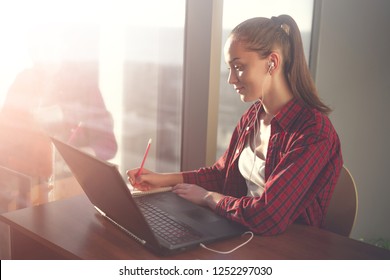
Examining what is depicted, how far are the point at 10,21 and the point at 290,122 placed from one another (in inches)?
36.3

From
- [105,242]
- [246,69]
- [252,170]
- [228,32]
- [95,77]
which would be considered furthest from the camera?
[228,32]

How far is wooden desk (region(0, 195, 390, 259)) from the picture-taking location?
1.07 meters

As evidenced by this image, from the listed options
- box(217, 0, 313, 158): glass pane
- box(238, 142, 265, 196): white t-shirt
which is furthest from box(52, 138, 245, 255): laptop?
box(217, 0, 313, 158): glass pane

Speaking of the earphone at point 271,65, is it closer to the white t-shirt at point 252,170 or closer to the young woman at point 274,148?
the young woman at point 274,148

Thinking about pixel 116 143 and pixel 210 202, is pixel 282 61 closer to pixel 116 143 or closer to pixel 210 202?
pixel 210 202

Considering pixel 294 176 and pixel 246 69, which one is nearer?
pixel 294 176

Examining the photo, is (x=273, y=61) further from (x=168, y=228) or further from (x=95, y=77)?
(x=95, y=77)

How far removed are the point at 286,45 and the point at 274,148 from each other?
1.01 feet

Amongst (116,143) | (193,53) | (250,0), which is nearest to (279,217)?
(116,143)

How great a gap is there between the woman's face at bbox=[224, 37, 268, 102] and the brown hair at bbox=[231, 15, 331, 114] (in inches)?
0.7

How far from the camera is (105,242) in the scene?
1120 millimetres

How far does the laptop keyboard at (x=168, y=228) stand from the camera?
110 centimetres

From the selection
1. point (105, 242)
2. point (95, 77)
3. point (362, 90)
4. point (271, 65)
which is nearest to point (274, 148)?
point (271, 65)

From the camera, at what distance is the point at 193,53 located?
2012 millimetres
